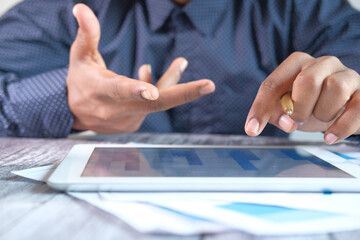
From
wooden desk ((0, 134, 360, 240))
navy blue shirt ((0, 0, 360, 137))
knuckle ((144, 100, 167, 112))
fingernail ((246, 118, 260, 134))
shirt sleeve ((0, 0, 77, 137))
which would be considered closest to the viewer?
wooden desk ((0, 134, 360, 240))

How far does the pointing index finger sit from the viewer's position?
387mm

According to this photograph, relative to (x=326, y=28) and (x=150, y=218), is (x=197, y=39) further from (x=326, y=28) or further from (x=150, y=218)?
(x=150, y=218)

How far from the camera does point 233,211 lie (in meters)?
0.22

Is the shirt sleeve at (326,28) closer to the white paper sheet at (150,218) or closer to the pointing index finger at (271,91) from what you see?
the pointing index finger at (271,91)

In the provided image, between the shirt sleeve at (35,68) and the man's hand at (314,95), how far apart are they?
1.16ft

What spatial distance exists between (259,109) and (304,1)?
462 millimetres

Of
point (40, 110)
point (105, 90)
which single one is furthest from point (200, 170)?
point (40, 110)

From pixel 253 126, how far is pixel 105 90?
0.23 meters

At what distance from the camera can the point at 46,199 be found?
24cm

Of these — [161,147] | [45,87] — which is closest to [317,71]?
[161,147]

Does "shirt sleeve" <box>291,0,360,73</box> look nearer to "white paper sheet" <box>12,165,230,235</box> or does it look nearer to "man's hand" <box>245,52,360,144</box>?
"man's hand" <box>245,52,360,144</box>

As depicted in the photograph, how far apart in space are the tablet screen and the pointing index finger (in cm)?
4

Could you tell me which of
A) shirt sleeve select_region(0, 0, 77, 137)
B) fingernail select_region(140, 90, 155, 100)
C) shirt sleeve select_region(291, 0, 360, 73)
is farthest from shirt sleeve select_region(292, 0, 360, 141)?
shirt sleeve select_region(0, 0, 77, 137)

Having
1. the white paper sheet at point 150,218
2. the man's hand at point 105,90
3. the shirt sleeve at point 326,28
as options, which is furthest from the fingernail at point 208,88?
the shirt sleeve at point 326,28
